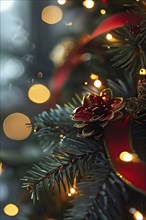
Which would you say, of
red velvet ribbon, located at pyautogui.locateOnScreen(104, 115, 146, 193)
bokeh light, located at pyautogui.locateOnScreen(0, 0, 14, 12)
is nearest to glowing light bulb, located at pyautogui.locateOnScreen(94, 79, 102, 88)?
red velvet ribbon, located at pyautogui.locateOnScreen(104, 115, 146, 193)

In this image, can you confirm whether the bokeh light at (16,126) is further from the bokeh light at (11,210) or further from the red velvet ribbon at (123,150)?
the red velvet ribbon at (123,150)

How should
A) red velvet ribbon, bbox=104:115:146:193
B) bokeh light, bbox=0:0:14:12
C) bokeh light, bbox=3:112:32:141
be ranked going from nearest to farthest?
red velvet ribbon, bbox=104:115:146:193, bokeh light, bbox=3:112:32:141, bokeh light, bbox=0:0:14:12

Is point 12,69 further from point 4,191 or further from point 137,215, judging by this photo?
point 137,215

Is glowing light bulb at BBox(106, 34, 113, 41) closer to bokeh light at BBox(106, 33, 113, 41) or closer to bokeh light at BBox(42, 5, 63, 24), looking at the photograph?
bokeh light at BBox(106, 33, 113, 41)

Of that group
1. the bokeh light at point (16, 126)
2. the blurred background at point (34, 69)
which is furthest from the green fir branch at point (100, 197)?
the bokeh light at point (16, 126)

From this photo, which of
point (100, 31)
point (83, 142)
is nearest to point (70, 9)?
point (100, 31)

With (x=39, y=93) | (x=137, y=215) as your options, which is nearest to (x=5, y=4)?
(x=39, y=93)

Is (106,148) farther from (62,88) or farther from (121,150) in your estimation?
(62,88)
